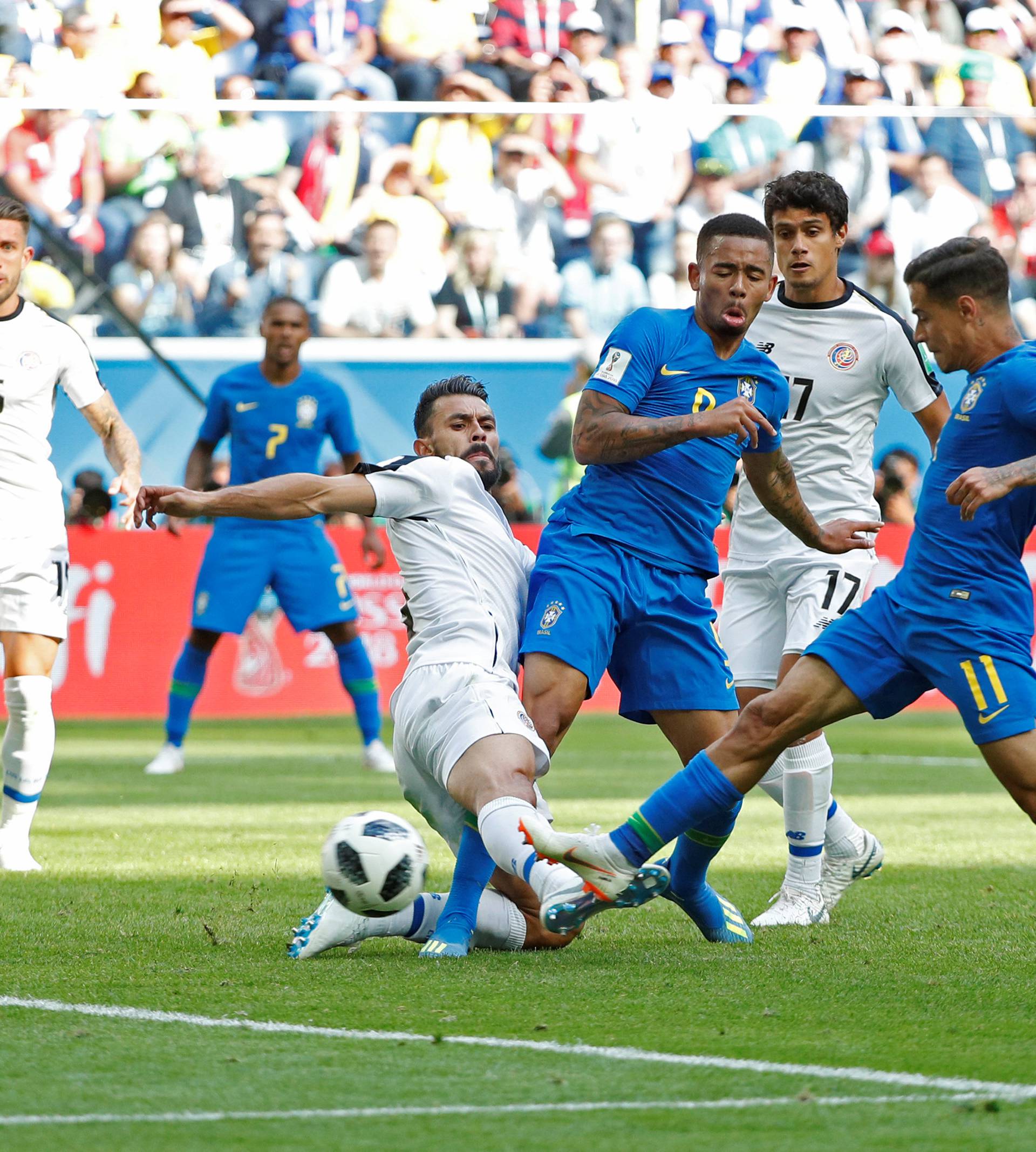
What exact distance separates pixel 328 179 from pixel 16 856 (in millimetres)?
12315

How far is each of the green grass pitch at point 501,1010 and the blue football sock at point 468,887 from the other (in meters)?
0.14

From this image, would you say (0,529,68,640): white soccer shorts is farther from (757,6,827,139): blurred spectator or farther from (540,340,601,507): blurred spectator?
(757,6,827,139): blurred spectator

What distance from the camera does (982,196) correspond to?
61.8 ft

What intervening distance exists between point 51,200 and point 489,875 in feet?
44.9

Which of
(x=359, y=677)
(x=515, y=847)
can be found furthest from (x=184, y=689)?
(x=515, y=847)

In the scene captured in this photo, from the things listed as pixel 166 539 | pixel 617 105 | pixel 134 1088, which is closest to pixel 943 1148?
pixel 134 1088

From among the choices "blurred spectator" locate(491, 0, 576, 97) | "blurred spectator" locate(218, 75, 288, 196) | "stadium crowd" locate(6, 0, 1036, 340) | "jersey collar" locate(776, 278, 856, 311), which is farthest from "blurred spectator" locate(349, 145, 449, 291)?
"jersey collar" locate(776, 278, 856, 311)

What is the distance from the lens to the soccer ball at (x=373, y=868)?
15.1ft

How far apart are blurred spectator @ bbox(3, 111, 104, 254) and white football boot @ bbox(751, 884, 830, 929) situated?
1299cm

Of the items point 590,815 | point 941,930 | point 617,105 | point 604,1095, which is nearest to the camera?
point 604,1095

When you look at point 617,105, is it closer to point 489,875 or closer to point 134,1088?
point 489,875

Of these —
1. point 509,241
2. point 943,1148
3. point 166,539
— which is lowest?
point 166,539

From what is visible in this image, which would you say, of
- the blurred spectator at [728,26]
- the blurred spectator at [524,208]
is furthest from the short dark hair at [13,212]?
the blurred spectator at [728,26]

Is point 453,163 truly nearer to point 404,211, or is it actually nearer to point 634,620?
point 404,211
